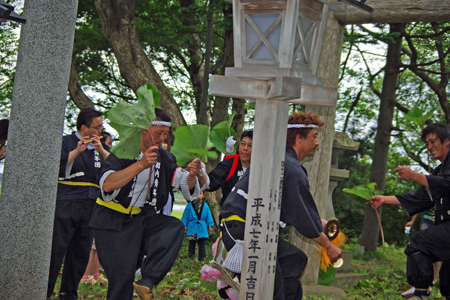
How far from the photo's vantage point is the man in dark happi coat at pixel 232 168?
533 centimetres

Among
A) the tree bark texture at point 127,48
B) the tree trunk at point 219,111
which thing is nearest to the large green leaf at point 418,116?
the tree bark texture at point 127,48

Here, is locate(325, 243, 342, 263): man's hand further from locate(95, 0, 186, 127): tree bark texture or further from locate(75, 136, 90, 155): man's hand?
locate(95, 0, 186, 127): tree bark texture

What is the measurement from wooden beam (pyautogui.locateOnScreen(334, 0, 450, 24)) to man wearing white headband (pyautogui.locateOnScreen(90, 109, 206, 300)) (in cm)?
351

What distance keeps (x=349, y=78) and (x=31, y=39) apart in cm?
1504

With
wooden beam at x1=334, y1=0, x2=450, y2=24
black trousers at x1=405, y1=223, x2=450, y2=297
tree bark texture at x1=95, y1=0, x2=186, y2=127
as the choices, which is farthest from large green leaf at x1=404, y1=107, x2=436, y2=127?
tree bark texture at x1=95, y1=0, x2=186, y2=127

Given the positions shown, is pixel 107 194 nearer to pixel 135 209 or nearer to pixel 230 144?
pixel 135 209

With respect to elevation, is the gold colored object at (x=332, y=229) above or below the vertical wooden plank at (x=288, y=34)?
below

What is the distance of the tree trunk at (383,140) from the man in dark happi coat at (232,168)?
7.51m

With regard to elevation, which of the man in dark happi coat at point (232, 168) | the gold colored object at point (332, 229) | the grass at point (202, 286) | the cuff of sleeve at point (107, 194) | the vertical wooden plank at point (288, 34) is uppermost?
the vertical wooden plank at point (288, 34)

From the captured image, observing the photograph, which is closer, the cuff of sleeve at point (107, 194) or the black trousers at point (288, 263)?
the black trousers at point (288, 263)

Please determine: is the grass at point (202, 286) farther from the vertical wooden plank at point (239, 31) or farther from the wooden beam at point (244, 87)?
the vertical wooden plank at point (239, 31)

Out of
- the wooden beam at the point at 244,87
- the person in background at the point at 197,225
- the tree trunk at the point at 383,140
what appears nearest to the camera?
the wooden beam at the point at 244,87

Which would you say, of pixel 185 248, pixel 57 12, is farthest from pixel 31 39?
pixel 185 248

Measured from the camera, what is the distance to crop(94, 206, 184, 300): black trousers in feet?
12.6
